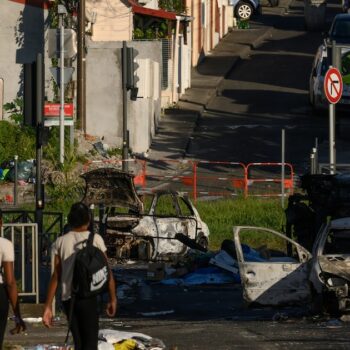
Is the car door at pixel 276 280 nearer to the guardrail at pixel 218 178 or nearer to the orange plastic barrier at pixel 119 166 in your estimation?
the guardrail at pixel 218 178

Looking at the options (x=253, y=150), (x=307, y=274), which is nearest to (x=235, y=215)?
(x=253, y=150)

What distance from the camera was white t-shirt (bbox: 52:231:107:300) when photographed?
1134 centimetres

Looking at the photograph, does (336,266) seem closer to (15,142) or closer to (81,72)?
(15,142)

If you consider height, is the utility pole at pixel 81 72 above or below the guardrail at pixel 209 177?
above

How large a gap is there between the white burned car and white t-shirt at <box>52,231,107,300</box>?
5.09 m

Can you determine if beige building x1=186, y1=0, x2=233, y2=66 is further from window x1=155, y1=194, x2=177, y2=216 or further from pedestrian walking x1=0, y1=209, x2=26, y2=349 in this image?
pedestrian walking x1=0, y1=209, x2=26, y2=349

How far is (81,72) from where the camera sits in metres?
Result: 34.9

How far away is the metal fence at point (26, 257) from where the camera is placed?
16.2 meters

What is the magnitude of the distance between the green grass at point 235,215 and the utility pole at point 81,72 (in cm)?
684

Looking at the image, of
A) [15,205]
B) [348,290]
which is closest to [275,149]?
[15,205]

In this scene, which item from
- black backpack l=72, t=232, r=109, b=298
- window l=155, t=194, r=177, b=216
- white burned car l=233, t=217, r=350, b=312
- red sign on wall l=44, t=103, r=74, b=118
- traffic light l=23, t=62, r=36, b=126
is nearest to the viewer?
black backpack l=72, t=232, r=109, b=298

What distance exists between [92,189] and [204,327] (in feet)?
26.5

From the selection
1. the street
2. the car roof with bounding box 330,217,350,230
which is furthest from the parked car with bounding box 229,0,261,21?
the car roof with bounding box 330,217,350,230

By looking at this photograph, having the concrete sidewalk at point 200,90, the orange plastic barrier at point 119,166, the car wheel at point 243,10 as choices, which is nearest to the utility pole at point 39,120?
the orange plastic barrier at point 119,166
